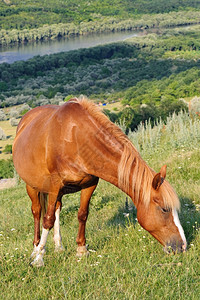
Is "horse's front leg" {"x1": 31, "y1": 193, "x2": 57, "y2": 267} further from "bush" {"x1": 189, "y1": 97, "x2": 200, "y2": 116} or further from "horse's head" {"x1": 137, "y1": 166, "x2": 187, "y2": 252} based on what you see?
"bush" {"x1": 189, "y1": 97, "x2": 200, "y2": 116}

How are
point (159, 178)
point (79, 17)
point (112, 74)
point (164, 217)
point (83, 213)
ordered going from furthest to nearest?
point (79, 17) → point (112, 74) → point (83, 213) → point (164, 217) → point (159, 178)

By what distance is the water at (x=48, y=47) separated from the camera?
82.3 metres

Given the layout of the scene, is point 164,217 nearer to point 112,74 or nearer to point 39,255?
point 39,255

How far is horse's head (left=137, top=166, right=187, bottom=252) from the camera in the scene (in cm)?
309

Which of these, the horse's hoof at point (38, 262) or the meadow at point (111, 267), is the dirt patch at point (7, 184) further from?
the horse's hoof at point (38, 262)

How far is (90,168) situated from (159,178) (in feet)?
2.10

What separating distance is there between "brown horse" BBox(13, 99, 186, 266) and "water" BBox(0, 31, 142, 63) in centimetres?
7720

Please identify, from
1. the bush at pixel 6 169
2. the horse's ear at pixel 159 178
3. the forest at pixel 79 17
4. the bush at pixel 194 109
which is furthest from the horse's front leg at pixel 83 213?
the forest at pixel 79 17

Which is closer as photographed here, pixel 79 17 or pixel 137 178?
pixel 137 178

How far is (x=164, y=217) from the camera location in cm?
313

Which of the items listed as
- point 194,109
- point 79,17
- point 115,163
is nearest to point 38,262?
point 115,163

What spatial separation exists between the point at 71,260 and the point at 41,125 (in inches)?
50.6

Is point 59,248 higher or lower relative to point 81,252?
lower

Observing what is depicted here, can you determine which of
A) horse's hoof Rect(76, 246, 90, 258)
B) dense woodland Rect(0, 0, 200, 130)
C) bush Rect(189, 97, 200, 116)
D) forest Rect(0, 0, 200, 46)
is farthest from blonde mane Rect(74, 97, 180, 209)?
forest Rect(0, 0, 200, 46)
